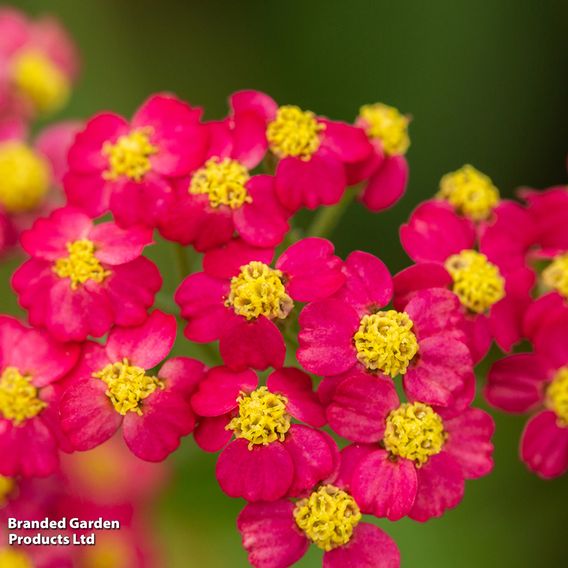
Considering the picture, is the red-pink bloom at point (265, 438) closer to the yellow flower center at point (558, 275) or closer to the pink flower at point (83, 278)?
the pink flower at point (83, 278)

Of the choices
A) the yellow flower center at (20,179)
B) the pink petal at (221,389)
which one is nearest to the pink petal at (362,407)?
the pink petal at (221,389)

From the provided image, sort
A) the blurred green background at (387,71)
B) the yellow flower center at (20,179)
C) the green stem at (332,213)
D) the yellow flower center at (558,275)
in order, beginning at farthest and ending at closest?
the blurred green background at (387,71)
the yellow flower center at (20,179)
the green stem at (332,213)
the yellow flower center at (558,275)

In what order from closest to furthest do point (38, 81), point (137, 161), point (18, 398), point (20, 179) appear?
point (18, 398), point (137, 161), point (20, 179), point (38, 81)

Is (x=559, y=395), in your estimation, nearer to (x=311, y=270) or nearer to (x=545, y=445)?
(x=545, y=445)

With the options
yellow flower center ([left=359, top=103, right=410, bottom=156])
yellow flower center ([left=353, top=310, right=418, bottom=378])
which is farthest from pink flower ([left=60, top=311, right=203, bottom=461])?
yellow flower center ([left=359, top=103, right=410, bottom=156])

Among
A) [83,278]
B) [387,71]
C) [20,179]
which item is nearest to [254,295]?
[83,278]

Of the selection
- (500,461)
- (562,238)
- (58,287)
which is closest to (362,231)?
(500,461)
